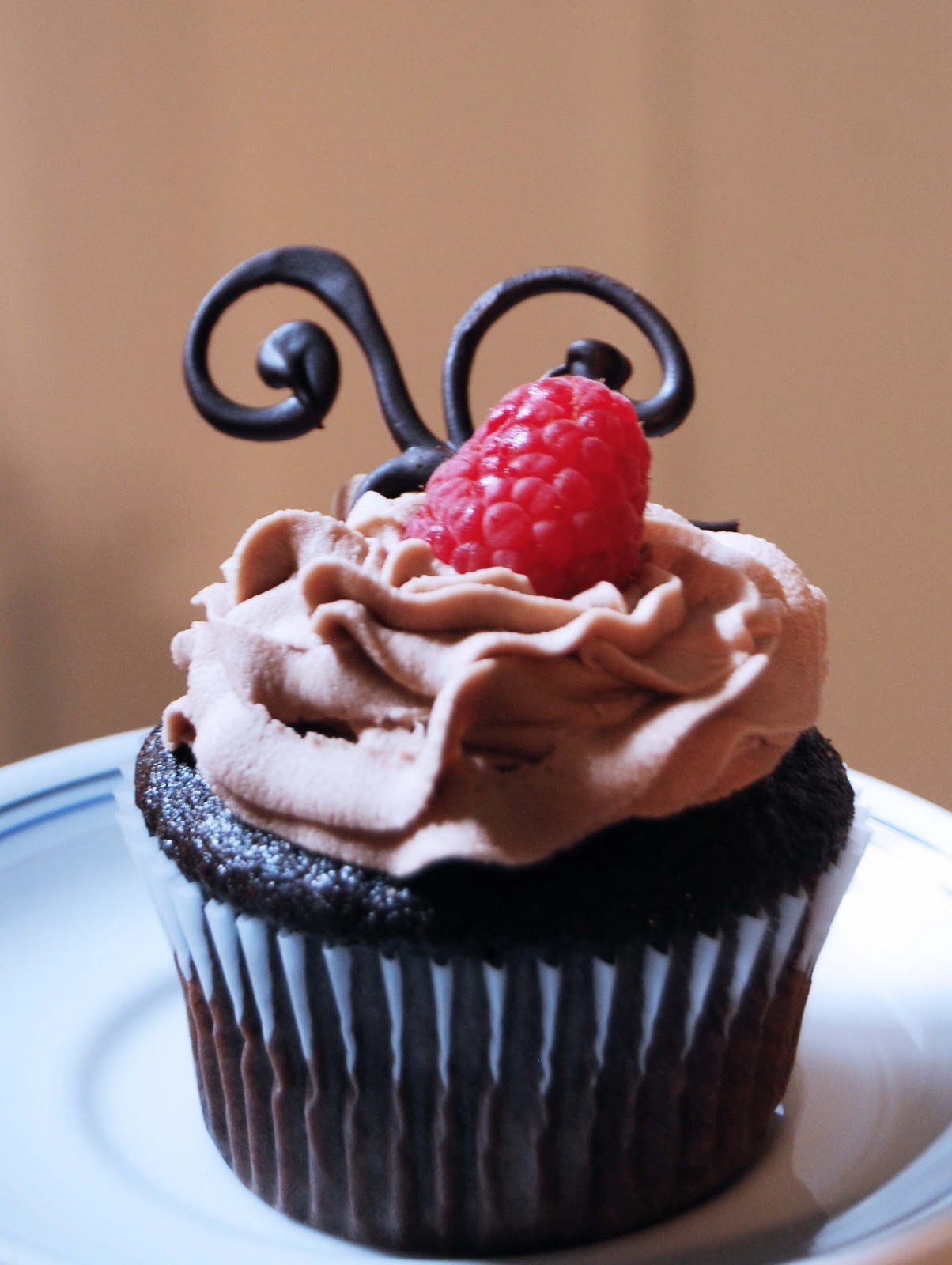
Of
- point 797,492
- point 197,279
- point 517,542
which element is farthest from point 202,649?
point 797,492

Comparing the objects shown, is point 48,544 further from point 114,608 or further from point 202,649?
point 202,649

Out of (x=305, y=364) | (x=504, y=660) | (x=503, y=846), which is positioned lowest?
(x=503, y=846)

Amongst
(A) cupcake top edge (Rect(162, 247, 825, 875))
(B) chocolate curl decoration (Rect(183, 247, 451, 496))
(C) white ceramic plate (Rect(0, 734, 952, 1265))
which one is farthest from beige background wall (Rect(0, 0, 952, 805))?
(A) cupcake top edge (Rect(162, 247, 825, 875))

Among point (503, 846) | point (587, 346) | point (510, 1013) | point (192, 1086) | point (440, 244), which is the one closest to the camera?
point (503, 846)

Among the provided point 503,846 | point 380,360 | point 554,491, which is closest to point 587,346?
point 380,360

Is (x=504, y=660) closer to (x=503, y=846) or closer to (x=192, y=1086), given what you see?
(x=503, y=846)

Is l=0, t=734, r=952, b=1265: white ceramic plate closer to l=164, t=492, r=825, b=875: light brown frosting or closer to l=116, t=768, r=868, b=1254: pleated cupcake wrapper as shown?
l=116, t=768, r=868, b=1254: pleated cupcake wrapper
